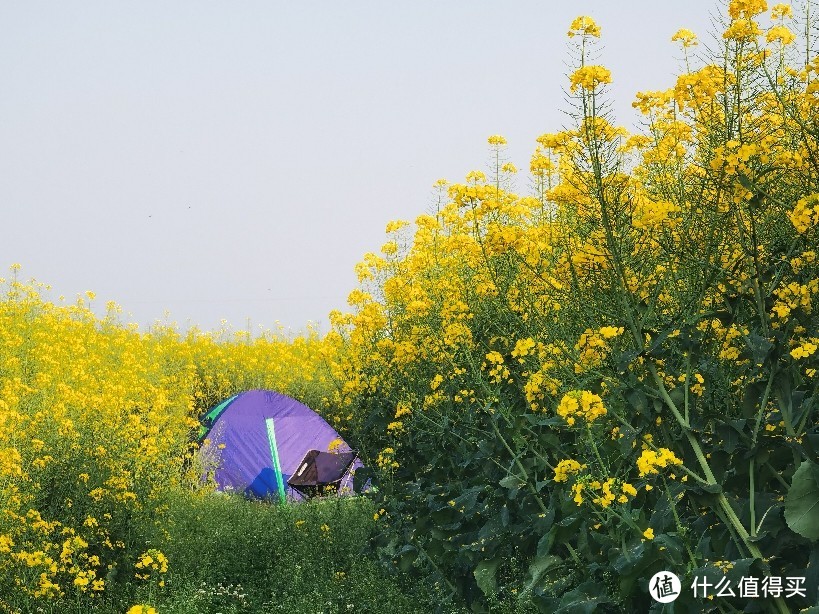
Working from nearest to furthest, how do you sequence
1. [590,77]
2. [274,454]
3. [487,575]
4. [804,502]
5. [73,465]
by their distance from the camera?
[804,502], [590,77], [487,575], [73,465], [274,454]

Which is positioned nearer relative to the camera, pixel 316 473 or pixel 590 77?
pixel 590 77

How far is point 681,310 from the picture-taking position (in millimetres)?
3244

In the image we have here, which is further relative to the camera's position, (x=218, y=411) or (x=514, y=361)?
(x=218, y=411)

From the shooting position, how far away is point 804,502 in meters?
2.65

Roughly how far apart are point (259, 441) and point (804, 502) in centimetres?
855

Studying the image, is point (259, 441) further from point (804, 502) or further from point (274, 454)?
point (804, 502)

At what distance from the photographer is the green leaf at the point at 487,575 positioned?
176 inches

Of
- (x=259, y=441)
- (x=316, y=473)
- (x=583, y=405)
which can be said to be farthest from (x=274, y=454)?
(x=583, y=405)

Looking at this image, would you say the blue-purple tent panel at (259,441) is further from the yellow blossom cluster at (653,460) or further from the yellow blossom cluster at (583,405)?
the yellow blossom cluster at (653,460)

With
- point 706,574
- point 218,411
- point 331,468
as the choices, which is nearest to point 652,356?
point 706,574

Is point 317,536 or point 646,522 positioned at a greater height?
point 646,522

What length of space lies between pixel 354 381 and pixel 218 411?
524 centimetres

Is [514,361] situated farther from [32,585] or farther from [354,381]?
[32,585]

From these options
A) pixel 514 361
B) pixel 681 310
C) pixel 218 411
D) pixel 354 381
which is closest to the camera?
pixel 681 310
